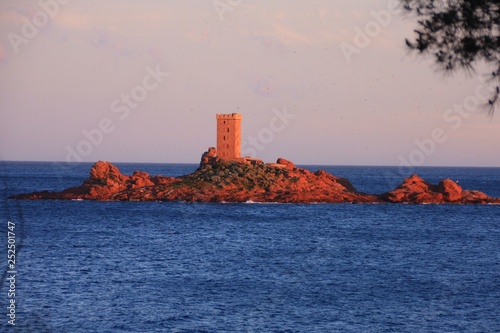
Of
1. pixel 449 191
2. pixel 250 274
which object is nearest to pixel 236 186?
pixel 449 191

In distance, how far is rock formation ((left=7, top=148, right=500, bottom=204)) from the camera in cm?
10094

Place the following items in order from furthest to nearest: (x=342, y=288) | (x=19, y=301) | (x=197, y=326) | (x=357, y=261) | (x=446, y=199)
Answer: (x=446, y=199)
(x=357, y=261)
(x=342, y=288)
(x=19, y=301)
(x=197, y=326)

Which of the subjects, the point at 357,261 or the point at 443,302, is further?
the point at 357,261

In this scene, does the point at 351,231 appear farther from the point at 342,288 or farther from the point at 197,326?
the point at 197,326

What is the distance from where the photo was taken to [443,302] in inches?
1512

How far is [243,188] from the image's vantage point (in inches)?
4006

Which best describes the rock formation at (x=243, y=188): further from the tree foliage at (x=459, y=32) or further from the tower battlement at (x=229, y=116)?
the tree foliage at (x=459, y=32)

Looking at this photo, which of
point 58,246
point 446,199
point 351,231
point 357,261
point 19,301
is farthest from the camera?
point 446,199

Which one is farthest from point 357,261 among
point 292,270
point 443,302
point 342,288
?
point 443,302

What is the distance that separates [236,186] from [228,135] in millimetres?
7136

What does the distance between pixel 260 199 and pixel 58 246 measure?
45663mm

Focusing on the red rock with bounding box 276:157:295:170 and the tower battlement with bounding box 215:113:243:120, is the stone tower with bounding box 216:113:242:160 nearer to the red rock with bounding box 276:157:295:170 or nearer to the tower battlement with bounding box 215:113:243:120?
the tower battlement with bounding box 215:113:243:120

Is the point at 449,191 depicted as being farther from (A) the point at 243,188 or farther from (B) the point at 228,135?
(B) the point at 228,135

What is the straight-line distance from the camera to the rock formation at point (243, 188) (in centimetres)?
10094
